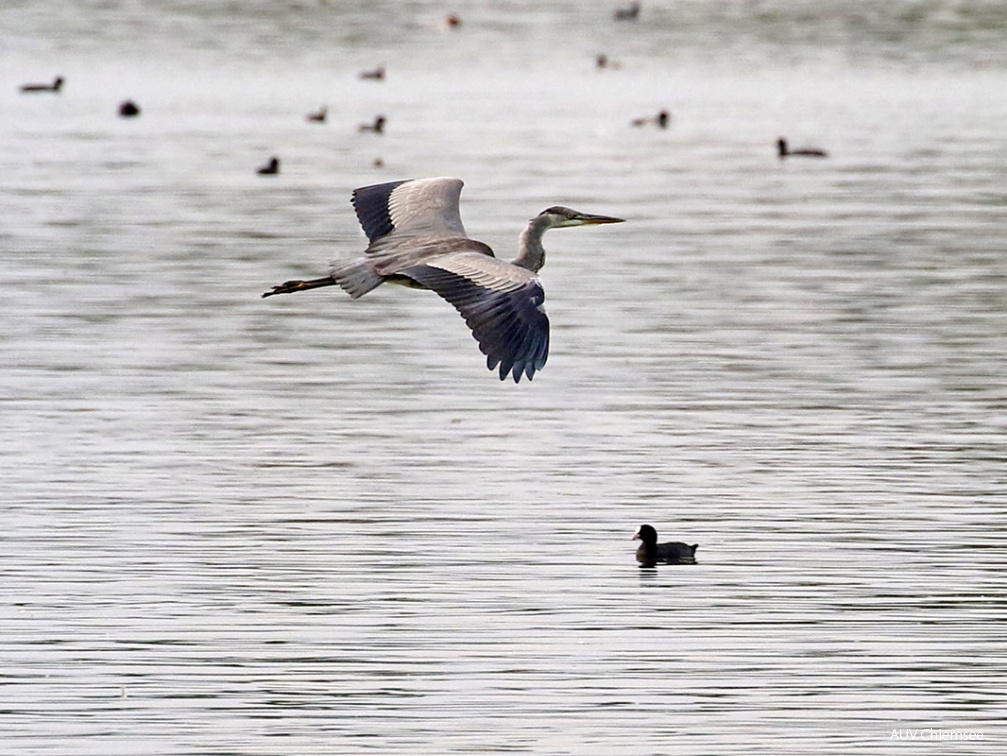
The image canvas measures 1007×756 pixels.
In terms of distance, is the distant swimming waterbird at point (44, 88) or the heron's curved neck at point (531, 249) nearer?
the heron's curved neck at point (531, 249)

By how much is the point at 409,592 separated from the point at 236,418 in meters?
5.10

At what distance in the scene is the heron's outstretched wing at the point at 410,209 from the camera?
12.6 m

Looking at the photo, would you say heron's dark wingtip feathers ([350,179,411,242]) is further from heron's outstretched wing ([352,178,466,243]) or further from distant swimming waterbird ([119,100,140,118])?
distant swimming waterbird ([119,100,140,118])

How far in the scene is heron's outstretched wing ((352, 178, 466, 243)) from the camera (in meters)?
12.6

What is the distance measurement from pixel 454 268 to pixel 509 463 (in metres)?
3.81

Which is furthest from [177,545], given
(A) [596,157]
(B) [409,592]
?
(A) [596,157]

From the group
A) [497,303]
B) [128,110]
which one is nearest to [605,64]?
[128,110]

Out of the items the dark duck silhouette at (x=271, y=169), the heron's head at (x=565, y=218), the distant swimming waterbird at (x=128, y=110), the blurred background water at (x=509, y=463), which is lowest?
the distant swimming waterbird at (x=128, y=110)

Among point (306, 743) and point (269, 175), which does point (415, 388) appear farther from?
point (269, 175)

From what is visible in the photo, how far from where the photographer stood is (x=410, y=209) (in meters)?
13.0

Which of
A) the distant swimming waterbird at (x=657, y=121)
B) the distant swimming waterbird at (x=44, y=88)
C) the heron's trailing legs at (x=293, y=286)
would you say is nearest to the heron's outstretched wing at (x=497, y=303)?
the heron's trailing legs at (x=293, y=286)

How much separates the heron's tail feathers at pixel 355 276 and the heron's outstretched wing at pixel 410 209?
580 millimetres

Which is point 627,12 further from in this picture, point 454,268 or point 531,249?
point 454,268

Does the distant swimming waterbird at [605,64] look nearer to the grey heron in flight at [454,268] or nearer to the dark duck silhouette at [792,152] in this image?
the dark duck silhouette at [792,152]
